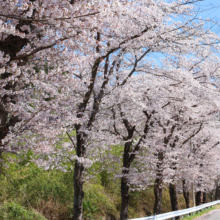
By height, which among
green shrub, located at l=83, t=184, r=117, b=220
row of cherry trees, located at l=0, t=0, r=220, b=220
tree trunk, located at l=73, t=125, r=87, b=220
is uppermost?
row of cherry trees, located at l=0, t=0, r=220, b=220

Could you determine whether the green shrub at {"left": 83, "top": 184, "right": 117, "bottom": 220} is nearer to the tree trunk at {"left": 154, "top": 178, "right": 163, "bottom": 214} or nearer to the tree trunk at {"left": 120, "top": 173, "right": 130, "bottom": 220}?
the tree trunk at {"left": 120, "top": 173, "right": 130, "bottom": 220}

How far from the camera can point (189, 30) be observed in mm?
7852

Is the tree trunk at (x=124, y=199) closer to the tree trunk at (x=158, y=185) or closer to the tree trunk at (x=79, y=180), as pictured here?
the tree trunk at (x=158, y=185)

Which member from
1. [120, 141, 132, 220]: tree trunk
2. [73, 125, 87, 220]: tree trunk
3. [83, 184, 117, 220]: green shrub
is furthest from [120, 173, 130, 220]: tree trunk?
[73, 125, 87, 220]: tree trunk

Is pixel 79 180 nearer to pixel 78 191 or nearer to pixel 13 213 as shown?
pixel 78 191

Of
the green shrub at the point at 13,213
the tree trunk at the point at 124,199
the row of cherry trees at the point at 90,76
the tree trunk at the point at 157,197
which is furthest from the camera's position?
the tree trunk at the point at 157,197

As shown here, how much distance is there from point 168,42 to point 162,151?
8.73 meters

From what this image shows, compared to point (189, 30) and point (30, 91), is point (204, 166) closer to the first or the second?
point (189, 30)

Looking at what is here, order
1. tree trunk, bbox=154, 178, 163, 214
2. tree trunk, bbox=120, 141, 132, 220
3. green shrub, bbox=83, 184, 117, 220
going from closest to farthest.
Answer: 1. tree trunk, bbox=120, 141, 132, 220
2. green shrub, bbox=83, 184, 117, 220
3. tree trunk, bbox=154, 178, 163, 214

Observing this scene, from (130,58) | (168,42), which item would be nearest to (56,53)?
(168,42)

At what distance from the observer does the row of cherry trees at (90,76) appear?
4859mm

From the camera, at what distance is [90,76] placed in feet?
36.2

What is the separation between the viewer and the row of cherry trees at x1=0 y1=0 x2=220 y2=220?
15.9 ft

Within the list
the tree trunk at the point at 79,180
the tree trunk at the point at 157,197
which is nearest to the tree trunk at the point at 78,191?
the tree trunk at the point at 79,180
